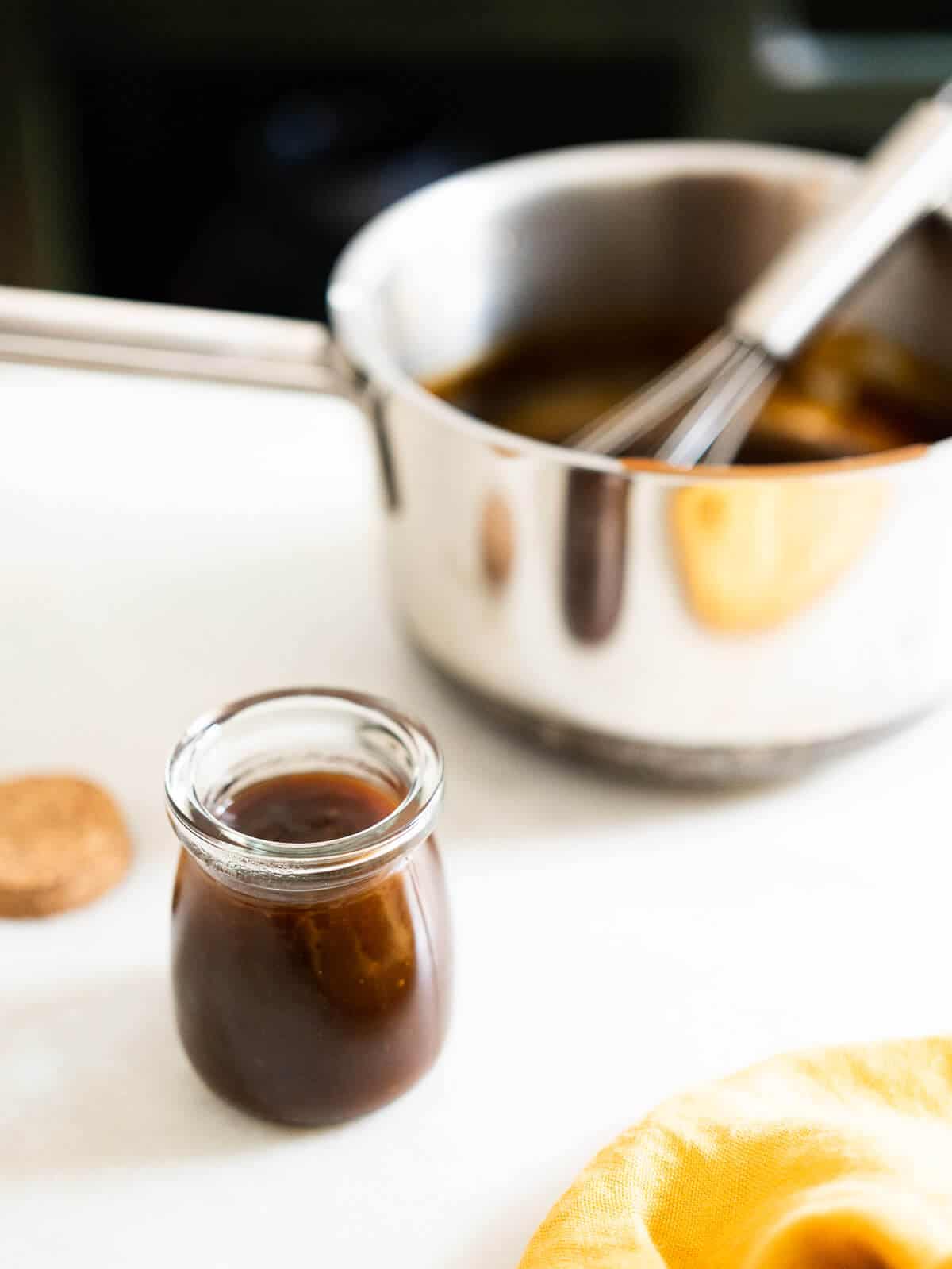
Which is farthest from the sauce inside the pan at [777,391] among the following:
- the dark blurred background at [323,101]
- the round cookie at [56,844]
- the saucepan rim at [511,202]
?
the dark blurred background at [323,101]

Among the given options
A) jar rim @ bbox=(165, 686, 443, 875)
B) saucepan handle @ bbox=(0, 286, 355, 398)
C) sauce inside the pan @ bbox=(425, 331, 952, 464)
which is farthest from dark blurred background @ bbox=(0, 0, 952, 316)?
jar rim @ bbox=(165, 686, 443, 875)

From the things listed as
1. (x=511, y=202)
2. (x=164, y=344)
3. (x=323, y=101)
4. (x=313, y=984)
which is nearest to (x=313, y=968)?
(x=313, y=984)

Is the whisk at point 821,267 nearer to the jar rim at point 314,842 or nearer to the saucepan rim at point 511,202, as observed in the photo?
the saucepan rim at point 511,202

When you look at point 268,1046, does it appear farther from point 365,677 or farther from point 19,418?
point 19,418

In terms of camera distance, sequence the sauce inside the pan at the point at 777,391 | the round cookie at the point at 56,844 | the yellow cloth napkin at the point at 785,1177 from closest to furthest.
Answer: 1. the yellow cloth napkin at the point at 785,1177
2. the round cookie at the point at 56,844
3. the sauce inside the pan at the point at 777,391

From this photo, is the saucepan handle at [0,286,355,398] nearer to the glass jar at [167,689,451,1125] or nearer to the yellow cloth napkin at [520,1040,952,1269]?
the glass jar at [167,689,451,1125]

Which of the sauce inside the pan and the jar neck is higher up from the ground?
the jar neck
